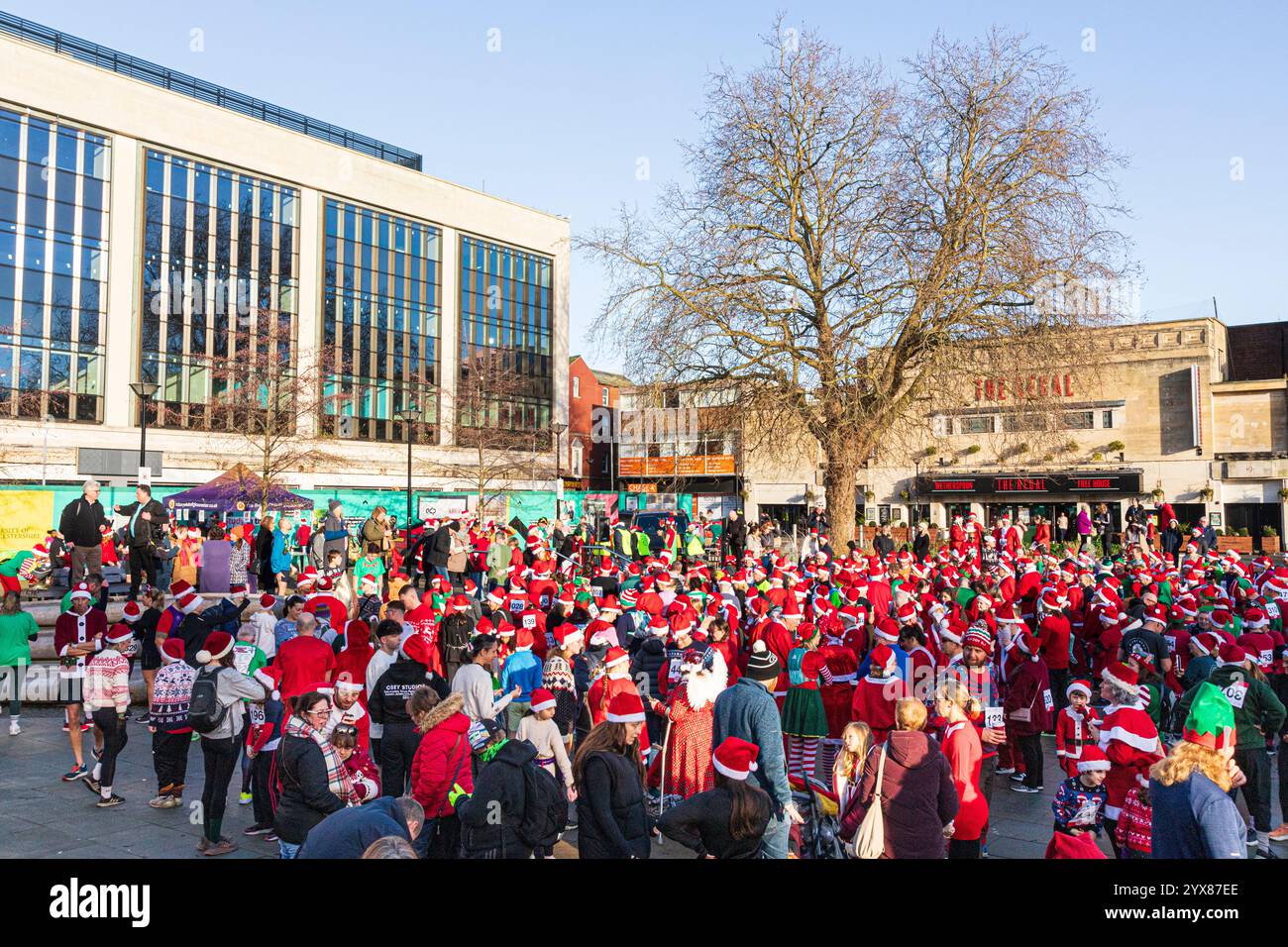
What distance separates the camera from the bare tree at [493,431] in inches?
1983

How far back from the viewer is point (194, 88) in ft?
167

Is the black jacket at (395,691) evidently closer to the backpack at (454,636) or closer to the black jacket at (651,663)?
the black jacket at (651,663)

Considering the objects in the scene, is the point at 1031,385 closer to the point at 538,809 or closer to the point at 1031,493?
the point at 538,809

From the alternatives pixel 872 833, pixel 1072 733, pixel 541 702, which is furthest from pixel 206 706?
pixel 1072 733

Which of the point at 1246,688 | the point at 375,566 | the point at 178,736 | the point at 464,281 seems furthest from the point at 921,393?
the point at 464,281

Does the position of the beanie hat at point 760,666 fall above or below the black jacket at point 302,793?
above

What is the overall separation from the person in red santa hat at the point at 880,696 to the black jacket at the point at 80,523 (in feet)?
44.2

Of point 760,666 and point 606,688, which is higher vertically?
point 760,666

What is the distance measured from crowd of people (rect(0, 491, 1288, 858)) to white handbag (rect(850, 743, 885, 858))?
1cm

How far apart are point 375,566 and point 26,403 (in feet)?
98.5

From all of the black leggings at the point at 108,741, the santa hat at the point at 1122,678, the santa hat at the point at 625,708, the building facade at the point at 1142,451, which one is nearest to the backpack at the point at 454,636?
the black leggings at the point at 108,741

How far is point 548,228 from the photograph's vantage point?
61.7m

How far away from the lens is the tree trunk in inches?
912

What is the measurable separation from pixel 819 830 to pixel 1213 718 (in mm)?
2701
